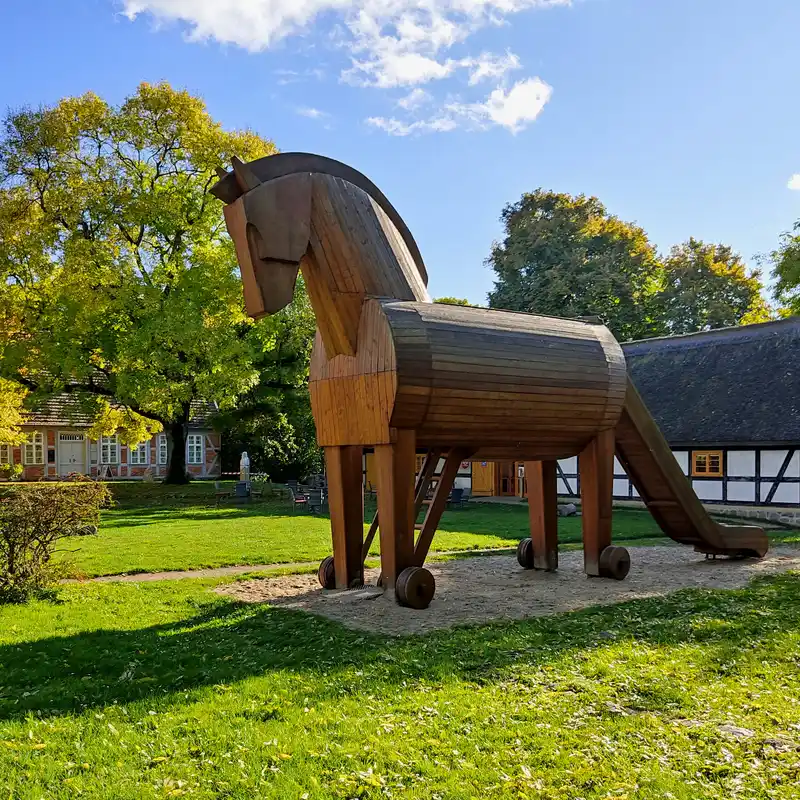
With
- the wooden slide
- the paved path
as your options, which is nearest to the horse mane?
the wooden slide

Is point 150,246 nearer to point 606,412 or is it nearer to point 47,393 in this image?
point 47,393

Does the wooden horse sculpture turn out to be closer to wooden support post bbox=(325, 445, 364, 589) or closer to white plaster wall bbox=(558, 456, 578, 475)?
wooden support post bbox=(325, 445, 364, 589)

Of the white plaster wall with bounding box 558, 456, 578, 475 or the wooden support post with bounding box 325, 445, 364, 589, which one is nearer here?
the wooden support post with bounding box 325, 445, 364, 589

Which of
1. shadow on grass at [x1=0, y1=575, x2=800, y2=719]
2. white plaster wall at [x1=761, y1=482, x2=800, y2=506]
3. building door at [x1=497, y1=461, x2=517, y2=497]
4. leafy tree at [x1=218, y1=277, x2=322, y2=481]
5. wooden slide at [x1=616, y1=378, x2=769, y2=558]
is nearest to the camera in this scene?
shadow on grass at [x1=0, y1=575, x2=800, y2=719]

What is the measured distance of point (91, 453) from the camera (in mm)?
41875

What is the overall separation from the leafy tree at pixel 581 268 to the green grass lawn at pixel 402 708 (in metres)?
29.6

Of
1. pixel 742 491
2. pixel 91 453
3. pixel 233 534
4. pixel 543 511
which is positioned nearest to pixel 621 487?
pixel 742 491

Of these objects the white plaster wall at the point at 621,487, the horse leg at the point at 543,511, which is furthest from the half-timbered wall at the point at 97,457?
the horse leg at the point at 543,511

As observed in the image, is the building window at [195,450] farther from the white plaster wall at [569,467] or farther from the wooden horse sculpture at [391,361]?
the wooden horse sculpture at [391,361]

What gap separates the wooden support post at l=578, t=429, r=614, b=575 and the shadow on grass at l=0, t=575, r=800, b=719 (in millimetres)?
1859

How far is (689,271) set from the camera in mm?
39062

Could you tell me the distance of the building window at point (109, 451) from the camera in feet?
138

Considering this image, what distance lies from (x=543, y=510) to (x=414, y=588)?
11.6ft

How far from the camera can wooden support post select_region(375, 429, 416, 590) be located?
8.61m
